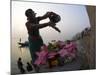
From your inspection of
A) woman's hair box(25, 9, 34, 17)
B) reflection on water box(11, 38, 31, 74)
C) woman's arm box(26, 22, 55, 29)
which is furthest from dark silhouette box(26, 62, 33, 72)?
woman's hair box(25, 9, 34, 17)

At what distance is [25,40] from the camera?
2.08 meters

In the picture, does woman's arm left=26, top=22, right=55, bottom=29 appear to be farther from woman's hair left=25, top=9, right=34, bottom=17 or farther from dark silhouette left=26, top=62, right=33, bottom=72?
dark silhouette left=26, top=62, right=33, bottom=72

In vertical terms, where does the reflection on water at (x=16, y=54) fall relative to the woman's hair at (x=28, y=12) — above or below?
below

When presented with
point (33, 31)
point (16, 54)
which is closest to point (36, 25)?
point (33, 31)

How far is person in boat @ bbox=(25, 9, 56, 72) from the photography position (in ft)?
6.88

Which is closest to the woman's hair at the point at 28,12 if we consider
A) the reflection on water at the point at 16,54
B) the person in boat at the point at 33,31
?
the person in boat at the point at 33,31

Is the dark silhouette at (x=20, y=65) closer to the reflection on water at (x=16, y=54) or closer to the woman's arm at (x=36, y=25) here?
the reflection on water at (x=16, y=54)

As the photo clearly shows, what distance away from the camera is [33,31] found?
212 cm

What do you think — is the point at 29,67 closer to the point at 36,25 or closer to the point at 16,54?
the point at 16,54

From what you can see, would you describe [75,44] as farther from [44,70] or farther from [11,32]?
[11,32]

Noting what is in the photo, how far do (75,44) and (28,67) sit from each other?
1.96ft

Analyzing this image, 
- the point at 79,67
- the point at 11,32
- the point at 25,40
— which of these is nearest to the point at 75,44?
the point at 79,67

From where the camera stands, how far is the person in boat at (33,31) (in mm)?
2098
